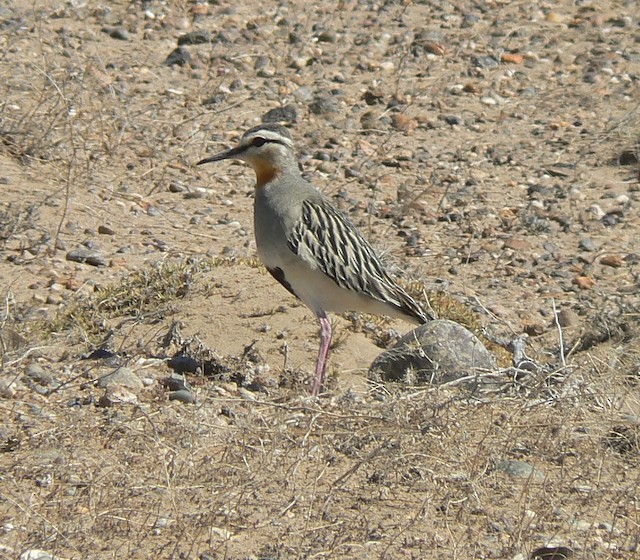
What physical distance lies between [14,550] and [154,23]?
9194 millimetres

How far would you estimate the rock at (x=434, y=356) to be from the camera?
7484 mm

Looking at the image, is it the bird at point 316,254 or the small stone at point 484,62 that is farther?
the small stone at point 484,62

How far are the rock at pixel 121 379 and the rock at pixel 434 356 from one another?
1.39m

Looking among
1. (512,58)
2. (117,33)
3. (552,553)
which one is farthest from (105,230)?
(552,553)

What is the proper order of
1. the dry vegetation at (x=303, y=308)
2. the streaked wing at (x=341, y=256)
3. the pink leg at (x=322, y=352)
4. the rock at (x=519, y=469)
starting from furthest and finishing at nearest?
1. the streaked wing at (x=341, y=256)
2. the pink leg at (x=322, y=352)
3. the rock at (x=519, y=469)
4. the dry vegetation at (x=303, y=308)

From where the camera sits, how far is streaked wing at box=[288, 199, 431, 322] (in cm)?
796

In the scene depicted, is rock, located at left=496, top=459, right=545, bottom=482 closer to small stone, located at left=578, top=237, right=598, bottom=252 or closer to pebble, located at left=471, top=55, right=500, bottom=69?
small stone, located at left=578, top=237, right=598, bottom=252

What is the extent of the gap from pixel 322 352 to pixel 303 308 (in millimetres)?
1021

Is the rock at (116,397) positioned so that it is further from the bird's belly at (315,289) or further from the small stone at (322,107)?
the small stone at (322,107)

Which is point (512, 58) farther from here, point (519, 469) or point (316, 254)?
point (519, 469)

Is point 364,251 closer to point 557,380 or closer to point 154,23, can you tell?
point 557,380

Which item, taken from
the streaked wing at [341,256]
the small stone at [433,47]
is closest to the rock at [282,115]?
the small stone at [433,47]

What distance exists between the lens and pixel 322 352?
784cm

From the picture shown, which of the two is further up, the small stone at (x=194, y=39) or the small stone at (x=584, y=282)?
Result: the small stone at (x=194, y=39)
